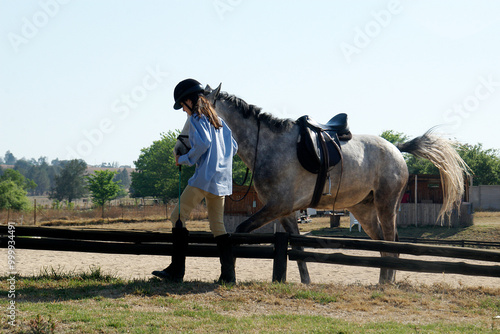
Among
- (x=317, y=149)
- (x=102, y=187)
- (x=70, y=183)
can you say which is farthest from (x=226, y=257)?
(x=70, y=183)

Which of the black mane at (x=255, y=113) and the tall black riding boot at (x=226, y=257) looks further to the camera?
the black mane at (x=255, y=113)

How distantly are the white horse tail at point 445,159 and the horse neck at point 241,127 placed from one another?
298 centimetres

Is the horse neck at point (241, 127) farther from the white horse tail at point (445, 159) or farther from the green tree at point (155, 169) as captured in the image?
the green tree at point (155, 169)

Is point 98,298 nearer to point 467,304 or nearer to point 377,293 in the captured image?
point 377,293

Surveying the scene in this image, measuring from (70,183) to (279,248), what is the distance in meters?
103

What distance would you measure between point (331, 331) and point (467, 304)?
201 cm

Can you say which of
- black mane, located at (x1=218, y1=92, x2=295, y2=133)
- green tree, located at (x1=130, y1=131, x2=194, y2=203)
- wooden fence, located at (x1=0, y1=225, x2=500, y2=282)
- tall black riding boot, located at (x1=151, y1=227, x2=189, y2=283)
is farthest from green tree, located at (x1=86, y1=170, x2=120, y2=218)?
tall black riding boot, located at (x1=151, y1=227, x2=189, y2=283)

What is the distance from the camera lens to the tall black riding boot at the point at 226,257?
604cm

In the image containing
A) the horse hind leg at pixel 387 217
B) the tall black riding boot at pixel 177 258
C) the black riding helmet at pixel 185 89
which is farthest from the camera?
the horse hind leg at pixel 387 217

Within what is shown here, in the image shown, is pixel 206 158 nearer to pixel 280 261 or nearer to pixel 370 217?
pixel 280 261

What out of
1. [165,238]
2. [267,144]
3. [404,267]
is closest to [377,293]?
[404,267]

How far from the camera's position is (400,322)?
180 inches

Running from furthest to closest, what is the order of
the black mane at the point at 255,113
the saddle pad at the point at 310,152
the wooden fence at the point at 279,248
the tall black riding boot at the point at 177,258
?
the black mane at the point at 255,113 < the saddle pad at the point at 310,152 < the tall black riding boot at the point at 177,258 < the wooden fence at the point at 279,248

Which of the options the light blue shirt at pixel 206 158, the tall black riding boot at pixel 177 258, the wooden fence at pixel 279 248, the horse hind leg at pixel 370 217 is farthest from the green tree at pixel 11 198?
the light blue shirt at pixel 206 158
